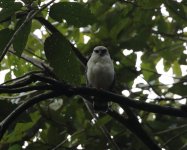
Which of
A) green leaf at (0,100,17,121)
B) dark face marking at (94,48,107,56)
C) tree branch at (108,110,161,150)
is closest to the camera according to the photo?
green leaf at (0,100,17,121)

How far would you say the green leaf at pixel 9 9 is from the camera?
6.69 ft

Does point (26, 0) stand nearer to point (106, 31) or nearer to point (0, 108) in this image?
point (0, 108)

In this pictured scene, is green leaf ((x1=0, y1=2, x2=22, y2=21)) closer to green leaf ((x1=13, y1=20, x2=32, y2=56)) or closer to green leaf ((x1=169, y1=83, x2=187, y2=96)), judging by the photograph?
green leaf ((x1=13, y1=20, x2=32, y2=56))

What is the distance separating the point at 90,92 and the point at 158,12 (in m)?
2.40

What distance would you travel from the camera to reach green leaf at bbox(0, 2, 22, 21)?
2.04 metres

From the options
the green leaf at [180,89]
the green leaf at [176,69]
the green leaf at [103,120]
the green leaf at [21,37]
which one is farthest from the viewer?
the green leaf at [176,69]

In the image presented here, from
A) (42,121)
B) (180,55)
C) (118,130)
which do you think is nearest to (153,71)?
(180,55)

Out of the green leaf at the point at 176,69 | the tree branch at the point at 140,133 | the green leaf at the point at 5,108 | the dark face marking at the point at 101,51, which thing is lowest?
the green leaf at the point at 176,69

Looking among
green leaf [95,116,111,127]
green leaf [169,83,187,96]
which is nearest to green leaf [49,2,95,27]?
green leaf [95,116,111,127]

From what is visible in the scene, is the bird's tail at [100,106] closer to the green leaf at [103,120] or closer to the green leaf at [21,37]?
the green leaf at [103,120]

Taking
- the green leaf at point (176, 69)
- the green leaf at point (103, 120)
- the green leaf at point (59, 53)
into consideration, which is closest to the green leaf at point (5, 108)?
the green leaf at point (59, 53)

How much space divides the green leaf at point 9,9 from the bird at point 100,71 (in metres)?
2.84

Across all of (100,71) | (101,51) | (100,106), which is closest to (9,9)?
(101,51)

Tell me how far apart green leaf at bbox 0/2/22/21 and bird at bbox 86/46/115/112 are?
2836mm
